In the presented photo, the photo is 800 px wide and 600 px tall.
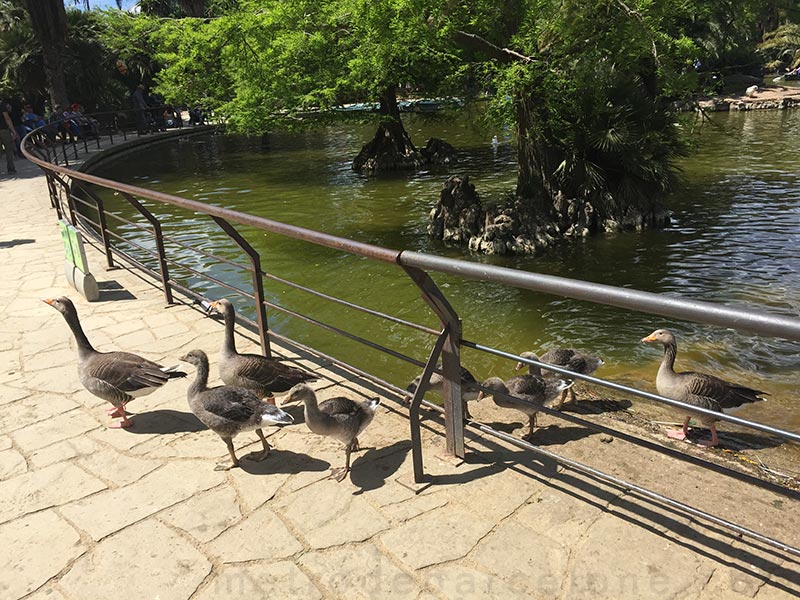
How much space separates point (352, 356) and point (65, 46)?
28.1m

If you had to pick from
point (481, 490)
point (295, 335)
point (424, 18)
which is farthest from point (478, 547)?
point (424, 18)

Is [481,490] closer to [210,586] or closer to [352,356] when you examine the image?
[210,586]

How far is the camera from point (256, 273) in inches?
209

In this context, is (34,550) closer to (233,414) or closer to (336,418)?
(233,414)

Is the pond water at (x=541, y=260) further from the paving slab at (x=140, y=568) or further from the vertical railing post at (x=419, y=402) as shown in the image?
the vertical railing post at (x=419, y=402)

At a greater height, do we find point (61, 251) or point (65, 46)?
point (65, 46)

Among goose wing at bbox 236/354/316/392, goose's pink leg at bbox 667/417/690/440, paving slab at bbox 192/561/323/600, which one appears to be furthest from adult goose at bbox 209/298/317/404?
goose's pink leg at bbox 667/417/690/440

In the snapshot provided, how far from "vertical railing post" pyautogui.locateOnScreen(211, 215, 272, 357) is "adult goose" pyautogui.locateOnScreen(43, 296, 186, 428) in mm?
892

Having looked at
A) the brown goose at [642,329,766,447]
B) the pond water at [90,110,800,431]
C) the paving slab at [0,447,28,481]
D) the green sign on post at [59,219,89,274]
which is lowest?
the pond water at [90,110,800,431]

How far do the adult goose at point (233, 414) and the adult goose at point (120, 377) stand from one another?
27.4 inches

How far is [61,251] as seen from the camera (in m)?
10.5

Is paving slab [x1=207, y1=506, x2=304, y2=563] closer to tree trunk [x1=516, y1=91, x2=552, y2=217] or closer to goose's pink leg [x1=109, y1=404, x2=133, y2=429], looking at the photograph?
goose's pink leg [x1=109, y1=404, x2=133, y2=429]

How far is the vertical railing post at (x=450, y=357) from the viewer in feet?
11.2

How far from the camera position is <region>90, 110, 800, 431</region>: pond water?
826 centimetres
